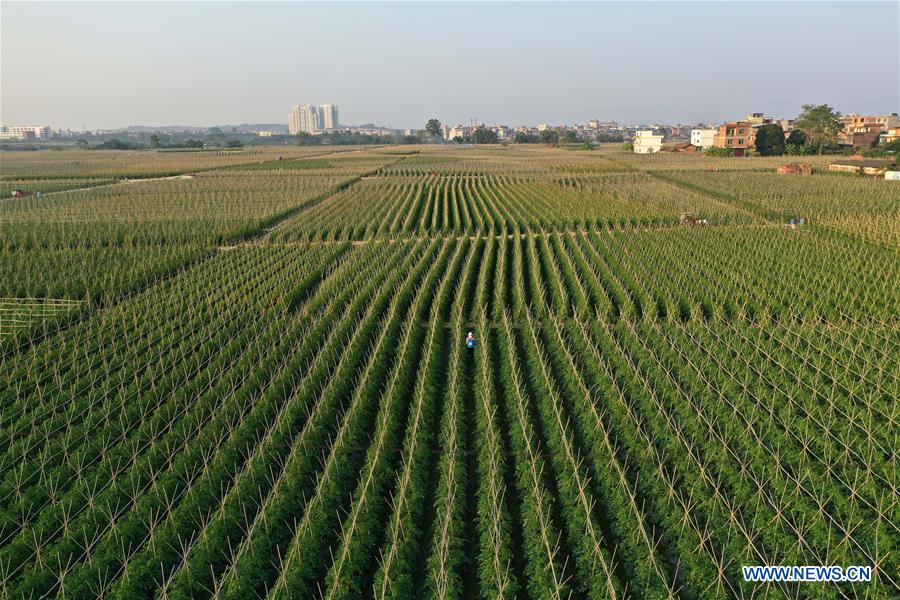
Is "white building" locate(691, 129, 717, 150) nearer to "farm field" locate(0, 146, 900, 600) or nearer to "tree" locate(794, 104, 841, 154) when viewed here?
"tree" locate(794, 104, 841, 154)

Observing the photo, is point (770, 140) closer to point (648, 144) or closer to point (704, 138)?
point (704, 138)

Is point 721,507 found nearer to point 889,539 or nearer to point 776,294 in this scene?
point 889,539

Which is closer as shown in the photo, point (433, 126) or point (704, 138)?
point (704, 138)

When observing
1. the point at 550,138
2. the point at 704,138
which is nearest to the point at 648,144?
the point at 704,138

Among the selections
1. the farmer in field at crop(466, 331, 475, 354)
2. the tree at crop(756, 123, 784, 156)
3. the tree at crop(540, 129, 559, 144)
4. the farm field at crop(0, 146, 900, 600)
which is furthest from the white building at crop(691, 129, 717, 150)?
the farmer in field at crop(466, 331, 475, 354)

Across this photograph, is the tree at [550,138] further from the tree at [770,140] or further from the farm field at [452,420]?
the farm field at [452,420]

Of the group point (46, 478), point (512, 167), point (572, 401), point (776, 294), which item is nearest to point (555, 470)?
point (572, 401)
